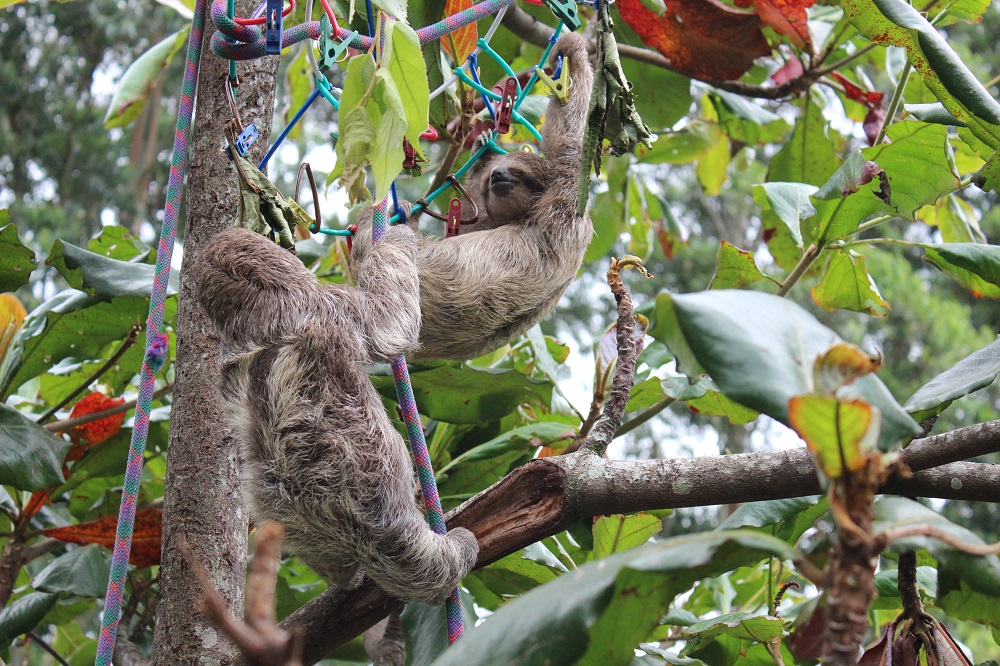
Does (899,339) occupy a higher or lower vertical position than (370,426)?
lower

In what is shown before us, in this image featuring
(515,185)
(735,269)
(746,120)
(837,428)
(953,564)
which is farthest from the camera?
(746,120)

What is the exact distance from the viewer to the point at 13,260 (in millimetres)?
3109

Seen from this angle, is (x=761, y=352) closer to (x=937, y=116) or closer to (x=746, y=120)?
(x=937, y=116)

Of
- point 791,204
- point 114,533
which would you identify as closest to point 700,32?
point 791,204

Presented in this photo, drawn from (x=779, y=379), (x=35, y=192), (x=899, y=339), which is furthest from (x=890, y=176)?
(x=35, y=192)

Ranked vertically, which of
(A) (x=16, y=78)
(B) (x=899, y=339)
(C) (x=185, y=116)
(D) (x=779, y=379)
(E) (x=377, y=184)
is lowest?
(B) (x=899, y=339)

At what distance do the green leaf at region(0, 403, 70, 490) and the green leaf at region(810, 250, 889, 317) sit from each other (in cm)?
286

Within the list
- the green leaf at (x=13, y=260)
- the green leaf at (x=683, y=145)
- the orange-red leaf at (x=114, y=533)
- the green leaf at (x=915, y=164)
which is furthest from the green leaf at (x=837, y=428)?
the green leaf at (x=683, y=145)

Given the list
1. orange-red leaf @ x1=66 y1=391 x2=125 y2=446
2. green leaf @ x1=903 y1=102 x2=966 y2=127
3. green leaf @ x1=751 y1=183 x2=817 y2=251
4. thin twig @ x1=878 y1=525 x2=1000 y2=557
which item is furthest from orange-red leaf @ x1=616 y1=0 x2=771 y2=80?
thin twig @ x1=878 y1=525 x2=1000 y2=557

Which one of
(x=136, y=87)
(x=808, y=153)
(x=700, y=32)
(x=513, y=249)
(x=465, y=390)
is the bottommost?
(x=465, y=390)

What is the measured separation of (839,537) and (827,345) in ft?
1.16

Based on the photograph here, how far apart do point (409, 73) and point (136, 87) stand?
113 inches

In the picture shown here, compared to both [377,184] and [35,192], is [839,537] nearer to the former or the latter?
[377,184]

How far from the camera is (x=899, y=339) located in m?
15.9
